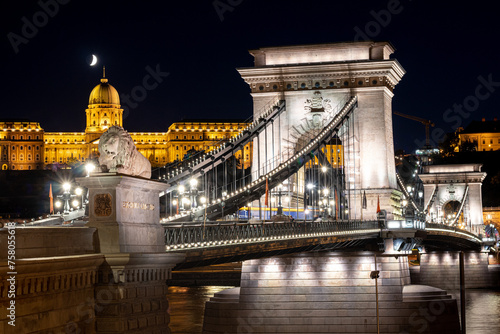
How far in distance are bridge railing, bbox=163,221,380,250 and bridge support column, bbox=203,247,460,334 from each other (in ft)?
9.65

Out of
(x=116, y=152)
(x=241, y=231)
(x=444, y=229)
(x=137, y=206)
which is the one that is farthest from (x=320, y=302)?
(x=116, y=152)

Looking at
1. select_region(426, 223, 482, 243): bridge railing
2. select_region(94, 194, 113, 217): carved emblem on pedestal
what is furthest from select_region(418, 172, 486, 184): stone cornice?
select_region(94, 194, 113, 217): carved emblem on pedestal

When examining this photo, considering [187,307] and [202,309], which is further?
[187,307]

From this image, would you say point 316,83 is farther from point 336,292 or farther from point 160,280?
point 160,280

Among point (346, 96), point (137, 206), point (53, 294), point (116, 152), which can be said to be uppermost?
point (346, 96)

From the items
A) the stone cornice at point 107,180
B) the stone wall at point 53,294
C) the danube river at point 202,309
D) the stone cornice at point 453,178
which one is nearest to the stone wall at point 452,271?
the danube river at point 202,309

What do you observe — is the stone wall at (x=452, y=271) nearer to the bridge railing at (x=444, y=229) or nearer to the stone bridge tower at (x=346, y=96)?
the bridge railing at (x=444, y=229)

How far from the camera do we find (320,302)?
47.0 meters

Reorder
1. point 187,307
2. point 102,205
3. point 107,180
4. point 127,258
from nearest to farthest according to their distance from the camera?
point 127,258 → point 107,180 → point 102,205 → point 187,307

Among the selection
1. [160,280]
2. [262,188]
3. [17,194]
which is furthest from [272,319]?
[17,194]

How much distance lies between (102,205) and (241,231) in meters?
11.1

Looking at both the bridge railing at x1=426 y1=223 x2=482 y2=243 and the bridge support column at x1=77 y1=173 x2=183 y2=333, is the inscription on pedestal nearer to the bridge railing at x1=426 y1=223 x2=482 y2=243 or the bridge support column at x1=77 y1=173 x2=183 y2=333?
the bridge support column at x1=77 y1=173 x2=183 y2=333

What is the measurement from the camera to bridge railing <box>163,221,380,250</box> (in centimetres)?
2556

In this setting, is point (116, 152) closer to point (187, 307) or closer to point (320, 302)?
point (320, 302)
